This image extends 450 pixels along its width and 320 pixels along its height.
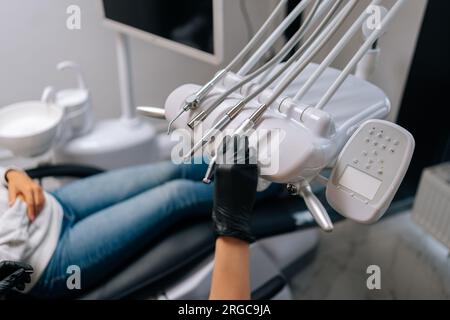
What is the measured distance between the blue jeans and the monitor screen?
37 cm

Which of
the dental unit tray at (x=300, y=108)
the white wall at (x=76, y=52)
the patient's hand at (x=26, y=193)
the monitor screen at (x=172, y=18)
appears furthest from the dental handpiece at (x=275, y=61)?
the patient's hand at (x=26, y=193)

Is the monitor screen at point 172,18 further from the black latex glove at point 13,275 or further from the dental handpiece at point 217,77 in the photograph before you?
the black latex glove at point 13,275

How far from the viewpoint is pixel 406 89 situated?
1155mm

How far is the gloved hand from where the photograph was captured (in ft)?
1.87

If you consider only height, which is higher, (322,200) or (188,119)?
(188,119)

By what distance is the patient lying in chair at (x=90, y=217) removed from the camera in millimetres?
888

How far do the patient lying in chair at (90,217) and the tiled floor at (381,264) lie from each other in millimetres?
435

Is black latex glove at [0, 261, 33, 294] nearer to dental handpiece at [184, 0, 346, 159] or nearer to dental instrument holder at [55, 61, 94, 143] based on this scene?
dental handpiece at [184, 0, 346, 159]

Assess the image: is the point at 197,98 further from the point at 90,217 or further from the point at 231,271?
the point at 90,217

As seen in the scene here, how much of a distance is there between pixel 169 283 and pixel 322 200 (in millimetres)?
537

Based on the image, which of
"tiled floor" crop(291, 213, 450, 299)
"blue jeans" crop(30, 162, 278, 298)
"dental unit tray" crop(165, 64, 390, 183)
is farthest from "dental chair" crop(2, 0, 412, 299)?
"tiled floor" crop(291, 213, 450, 299)
